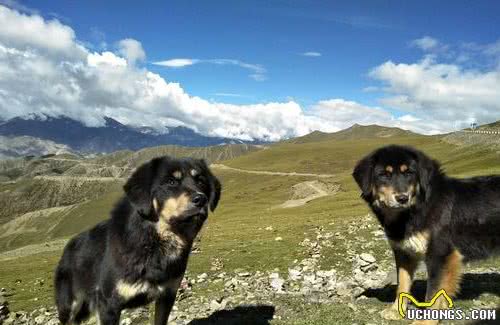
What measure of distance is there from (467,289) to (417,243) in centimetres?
359

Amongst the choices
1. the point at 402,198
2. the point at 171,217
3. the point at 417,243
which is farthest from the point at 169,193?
the point at 417,243

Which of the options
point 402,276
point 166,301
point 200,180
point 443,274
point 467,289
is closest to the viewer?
point 443,274

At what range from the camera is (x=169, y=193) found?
28.3 feet

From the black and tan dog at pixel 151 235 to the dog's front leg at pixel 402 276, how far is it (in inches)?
181

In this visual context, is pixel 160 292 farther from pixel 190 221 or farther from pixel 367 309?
pixel 367 309

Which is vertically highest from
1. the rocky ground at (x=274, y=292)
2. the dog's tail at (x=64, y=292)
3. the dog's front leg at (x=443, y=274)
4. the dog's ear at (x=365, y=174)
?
the dog's ear at (x=365, y=174)

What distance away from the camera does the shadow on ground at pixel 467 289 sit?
11.5m

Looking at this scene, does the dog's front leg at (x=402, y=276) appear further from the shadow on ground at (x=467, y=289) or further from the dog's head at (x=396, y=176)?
the dog's head at (x=396, y=176)

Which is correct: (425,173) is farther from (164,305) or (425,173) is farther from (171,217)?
(164,305)

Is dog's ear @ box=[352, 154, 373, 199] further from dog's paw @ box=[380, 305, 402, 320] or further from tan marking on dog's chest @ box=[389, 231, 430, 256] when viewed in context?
dog's paw @ box=[380, 305, 402, 320]

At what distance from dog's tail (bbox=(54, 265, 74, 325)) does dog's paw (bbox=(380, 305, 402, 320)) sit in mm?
7222

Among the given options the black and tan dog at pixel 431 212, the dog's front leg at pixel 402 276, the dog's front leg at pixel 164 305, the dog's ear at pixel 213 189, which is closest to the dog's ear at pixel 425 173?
the black and tan dog at pixel 431 212

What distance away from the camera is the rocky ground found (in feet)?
39.8

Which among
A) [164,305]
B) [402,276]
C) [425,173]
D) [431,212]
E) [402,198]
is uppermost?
[425,173]
